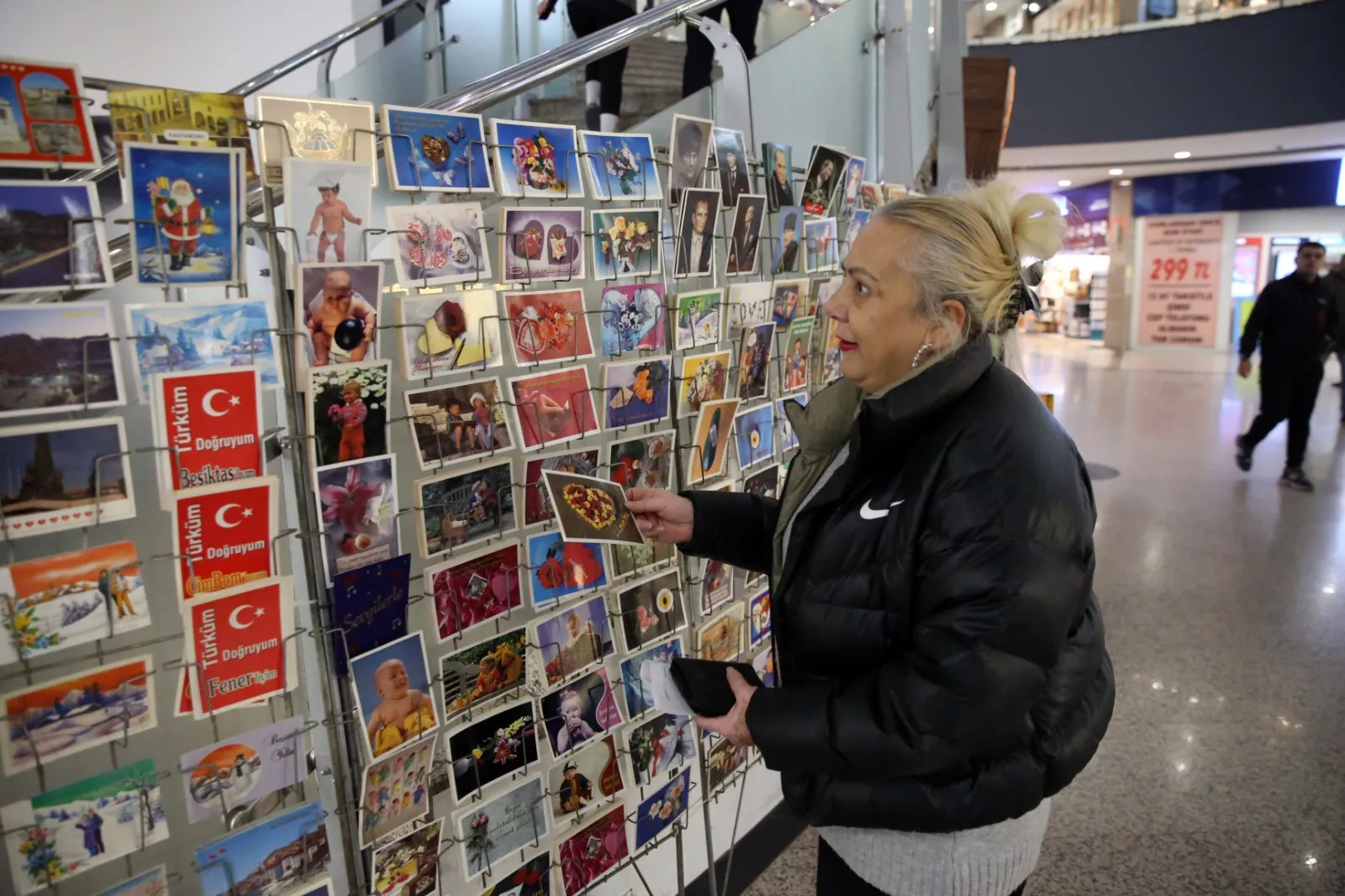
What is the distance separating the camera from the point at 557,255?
4.99 ft

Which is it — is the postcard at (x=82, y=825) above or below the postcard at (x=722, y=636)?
above

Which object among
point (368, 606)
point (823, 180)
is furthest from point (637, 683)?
point (823, 180)

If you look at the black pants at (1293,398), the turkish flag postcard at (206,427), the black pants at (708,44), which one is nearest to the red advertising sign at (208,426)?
the turkish flag postcard at (206,427)

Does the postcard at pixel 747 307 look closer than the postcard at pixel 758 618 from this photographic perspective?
Yes

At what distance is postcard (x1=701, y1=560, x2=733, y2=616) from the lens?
6.65 feet

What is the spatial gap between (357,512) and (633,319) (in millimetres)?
682

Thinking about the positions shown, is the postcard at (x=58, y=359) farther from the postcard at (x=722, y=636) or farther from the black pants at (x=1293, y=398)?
the black pants at (x=1293, y=398)

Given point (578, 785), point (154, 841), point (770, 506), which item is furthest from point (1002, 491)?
point (154, 841)

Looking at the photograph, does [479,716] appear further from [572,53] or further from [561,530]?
[572,53]

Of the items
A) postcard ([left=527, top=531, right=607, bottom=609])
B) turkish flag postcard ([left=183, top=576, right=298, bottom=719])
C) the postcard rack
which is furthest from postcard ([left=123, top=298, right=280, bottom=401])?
postcard ([left=527, top=531, right=607, bottom=609])

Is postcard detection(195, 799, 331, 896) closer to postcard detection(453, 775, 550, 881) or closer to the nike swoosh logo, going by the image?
postcard detection(453, 775, 550, 881)

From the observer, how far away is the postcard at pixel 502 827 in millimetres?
1513

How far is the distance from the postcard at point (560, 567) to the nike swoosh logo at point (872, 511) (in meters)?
0.57

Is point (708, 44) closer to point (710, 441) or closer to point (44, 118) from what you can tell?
point (710, 441)
